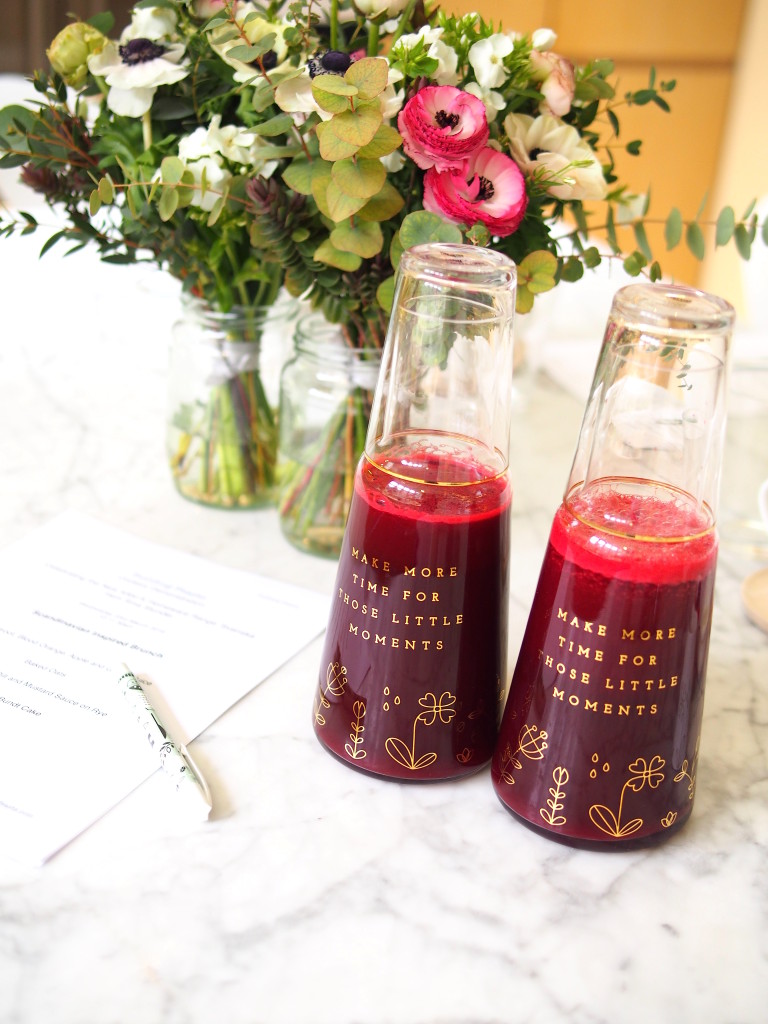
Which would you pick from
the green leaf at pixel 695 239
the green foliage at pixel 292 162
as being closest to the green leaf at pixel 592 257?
the green foliage at pixel 292 162

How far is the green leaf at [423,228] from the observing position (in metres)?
0.57

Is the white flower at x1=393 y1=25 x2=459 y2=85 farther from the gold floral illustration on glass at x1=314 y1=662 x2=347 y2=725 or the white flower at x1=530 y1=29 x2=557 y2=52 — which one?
the gold floral illustration on glass at x1=314 y1=662 x2=347 y2=725

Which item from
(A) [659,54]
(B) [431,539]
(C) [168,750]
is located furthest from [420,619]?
(A) [659,54]

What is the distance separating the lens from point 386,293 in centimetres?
64

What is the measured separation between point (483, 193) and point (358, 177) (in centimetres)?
8

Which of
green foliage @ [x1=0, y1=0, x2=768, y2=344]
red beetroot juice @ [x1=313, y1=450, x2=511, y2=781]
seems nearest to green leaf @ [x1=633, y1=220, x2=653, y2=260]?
green foliage @ [x1=0, y1=0, x2=768, y2=344]

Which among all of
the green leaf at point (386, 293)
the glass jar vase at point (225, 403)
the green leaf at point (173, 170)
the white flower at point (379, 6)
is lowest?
the glass jar vase at point (225, 403)

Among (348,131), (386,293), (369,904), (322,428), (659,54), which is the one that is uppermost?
(659,54)

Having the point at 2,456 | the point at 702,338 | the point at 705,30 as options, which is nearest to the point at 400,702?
the point at 702,338

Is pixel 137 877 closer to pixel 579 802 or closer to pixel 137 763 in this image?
pixel 137 763

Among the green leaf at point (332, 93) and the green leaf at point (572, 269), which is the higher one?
the green leaf at point (332, 93)

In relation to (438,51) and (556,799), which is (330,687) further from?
(438,51)

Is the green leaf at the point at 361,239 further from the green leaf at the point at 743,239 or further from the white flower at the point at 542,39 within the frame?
the green leaf at the point at 743,239

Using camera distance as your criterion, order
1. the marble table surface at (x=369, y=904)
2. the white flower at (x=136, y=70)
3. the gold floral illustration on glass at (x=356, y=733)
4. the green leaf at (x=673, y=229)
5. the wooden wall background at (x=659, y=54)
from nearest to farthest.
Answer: the marble table surface at (x=369, y=904) → the gold floral illustration on glass at (x=356, y=733) → the white flower at (x=136, y=70) → the green leaf at (x=673, y=229) → the wooden wall background at (x=659, y=54)
